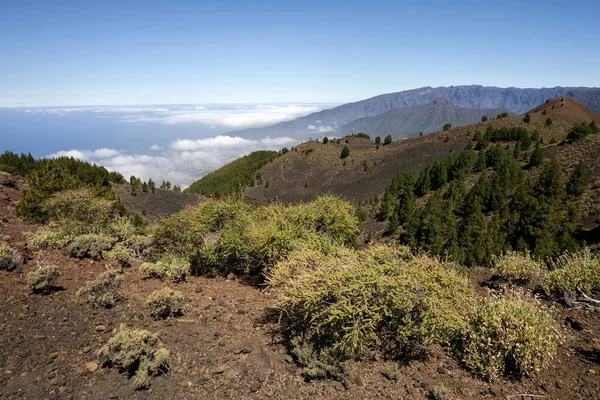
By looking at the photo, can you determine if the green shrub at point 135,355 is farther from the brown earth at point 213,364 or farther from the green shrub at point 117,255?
the green shrub at point 117,255

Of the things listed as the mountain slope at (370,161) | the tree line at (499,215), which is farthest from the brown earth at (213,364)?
the mountain slope at (370,161)

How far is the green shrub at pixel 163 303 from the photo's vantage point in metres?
8.66

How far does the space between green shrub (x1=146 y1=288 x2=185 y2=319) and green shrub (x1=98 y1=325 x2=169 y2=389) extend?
1.73 meters

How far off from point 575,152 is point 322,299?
200 ft

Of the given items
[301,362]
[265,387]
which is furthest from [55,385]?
[301,362]

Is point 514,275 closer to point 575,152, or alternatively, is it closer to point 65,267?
point 65,267

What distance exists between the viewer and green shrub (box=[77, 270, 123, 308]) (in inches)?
350

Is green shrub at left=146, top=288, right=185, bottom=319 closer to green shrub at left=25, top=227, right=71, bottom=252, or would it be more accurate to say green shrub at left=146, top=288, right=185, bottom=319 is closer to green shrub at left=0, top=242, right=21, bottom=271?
green shrub at left=0, top=242, right=21, bottom=271

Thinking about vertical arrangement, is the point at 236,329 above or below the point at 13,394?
below

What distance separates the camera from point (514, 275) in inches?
466

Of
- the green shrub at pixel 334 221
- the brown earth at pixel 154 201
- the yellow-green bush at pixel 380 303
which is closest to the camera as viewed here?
the yellow-green bush at pixel 380 303

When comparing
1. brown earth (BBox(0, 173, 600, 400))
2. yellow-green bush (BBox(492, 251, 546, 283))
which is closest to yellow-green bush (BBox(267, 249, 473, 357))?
brown earth (BBox(0, 173, 600, 400))

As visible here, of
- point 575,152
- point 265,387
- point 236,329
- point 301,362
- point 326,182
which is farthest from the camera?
point 326,182

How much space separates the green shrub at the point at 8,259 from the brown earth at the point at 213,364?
0.67 meters
